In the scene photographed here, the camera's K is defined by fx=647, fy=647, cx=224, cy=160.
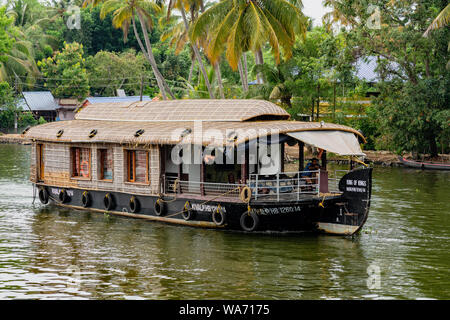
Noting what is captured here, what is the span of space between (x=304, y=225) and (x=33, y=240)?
605 centimetres

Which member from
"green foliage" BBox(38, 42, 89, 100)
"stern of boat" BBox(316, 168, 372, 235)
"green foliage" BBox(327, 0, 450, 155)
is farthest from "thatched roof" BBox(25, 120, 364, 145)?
"green foliage" BBox(38, 42, 89, 100)

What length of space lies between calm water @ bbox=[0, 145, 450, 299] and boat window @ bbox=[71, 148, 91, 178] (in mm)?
1110

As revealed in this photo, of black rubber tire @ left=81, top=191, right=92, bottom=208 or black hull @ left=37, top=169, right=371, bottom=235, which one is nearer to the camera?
black hull @ left=37, top=169, right=371, bottom=235

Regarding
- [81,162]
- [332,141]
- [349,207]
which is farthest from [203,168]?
[81,162]

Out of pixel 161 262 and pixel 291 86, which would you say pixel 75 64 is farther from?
pixel 161 262

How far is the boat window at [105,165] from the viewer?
1694 cm

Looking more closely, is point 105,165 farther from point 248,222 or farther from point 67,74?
point 67,74

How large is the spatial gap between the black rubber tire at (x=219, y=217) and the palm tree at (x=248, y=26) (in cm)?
802

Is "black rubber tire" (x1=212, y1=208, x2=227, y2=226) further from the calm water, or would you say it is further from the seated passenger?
the seated passenger

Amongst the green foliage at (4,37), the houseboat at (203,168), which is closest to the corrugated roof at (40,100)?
the green foliage at (4,37)

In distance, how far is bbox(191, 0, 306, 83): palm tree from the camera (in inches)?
851

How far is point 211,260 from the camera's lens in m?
12.5

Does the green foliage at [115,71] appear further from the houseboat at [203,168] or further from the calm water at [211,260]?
the calm water at [211,260]
